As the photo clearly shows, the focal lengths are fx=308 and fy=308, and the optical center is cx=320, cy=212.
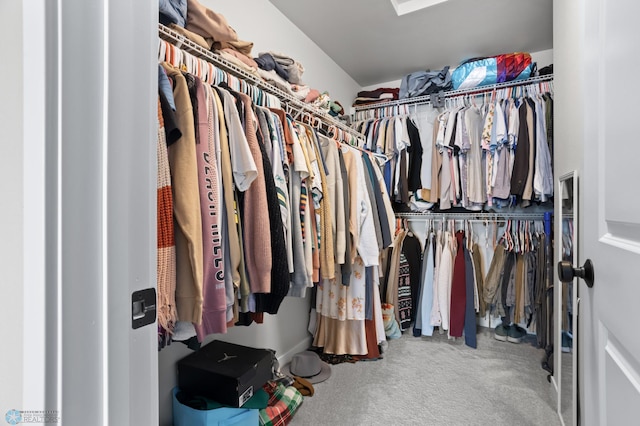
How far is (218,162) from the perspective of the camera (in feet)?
3.27

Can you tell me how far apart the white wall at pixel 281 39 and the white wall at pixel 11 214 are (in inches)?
58.1

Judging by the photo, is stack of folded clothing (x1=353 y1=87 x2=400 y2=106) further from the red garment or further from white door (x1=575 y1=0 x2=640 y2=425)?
white door (x1=575 y1=0 x2=640 y2=425)

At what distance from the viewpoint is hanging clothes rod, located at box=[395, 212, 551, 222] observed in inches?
104

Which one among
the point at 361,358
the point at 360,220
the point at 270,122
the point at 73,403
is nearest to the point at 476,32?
the point at 360,220

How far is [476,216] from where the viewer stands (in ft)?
9.27

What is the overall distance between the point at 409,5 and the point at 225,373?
2576mm

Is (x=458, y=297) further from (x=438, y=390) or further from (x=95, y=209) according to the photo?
(x=95, y=209)

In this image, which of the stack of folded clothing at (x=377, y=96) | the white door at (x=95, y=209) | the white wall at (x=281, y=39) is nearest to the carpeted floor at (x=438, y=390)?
the white door at (x=95, y=209)

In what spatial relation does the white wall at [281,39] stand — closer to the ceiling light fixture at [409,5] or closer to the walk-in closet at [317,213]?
the walk-in closet at [317,213]

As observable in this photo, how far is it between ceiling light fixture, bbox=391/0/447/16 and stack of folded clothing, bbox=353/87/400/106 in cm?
99

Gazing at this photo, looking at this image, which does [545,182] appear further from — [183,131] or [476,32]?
[183,131]

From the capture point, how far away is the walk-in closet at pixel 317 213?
0.39 m

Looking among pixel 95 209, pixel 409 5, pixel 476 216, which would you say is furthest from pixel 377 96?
pixel 95 209

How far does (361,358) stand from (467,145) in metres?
1.92
